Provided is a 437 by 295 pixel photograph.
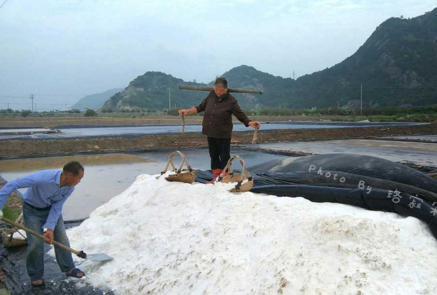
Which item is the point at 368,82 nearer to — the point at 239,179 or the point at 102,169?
the point at 102,169

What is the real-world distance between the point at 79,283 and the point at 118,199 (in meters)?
1.29

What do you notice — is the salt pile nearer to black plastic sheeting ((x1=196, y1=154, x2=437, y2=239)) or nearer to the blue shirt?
black plastic sheeting ((x1=196, y1=154, x2=437, y2=239))

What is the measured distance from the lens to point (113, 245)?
325cm

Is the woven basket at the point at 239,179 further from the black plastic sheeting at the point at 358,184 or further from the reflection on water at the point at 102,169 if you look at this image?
the reflection on water at the point at 102,169

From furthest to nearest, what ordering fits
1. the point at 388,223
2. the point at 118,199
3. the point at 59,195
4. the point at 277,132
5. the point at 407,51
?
the point at 407,51 < the point at 277,132 < the point at 118,199 < the point at 59,195 < the point at 388,223

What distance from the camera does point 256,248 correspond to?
8.19ft

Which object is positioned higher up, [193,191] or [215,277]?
[193,191]

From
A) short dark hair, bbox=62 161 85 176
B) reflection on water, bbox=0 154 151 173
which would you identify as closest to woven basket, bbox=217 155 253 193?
short dark hair, bbox=62 161 85 176

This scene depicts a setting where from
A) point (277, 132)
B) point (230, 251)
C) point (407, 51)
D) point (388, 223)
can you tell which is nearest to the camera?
point (388, 223)

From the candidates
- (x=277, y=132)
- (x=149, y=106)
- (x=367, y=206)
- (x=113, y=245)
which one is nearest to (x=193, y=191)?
(x=113, y=245)

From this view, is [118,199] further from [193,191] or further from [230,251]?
[230,251]

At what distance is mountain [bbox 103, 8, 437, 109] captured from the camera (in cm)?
5553

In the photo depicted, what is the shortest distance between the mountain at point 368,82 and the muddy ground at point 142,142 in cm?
4023

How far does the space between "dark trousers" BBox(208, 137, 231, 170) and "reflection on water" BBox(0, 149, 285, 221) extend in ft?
5.60
